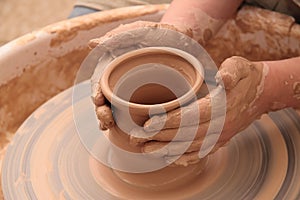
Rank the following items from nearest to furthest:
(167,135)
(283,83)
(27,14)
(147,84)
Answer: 1. (167,135)
2. (147,84)
3. (283,83)
4. (27,14)

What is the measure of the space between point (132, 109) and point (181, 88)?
172 mm

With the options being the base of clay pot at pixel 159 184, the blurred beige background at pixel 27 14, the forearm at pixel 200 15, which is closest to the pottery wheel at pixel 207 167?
the base of clay pot at pixel 159 184

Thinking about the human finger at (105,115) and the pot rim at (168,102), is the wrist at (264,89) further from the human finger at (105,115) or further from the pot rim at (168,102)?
the human finger at (105,115)

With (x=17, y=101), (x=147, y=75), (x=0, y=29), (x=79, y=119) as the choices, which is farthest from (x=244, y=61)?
(x=0, y=29)

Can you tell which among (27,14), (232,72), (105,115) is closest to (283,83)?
(232,72)

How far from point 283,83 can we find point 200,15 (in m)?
0.36

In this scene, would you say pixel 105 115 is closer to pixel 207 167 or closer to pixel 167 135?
pixel 167 135

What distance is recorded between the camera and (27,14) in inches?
134

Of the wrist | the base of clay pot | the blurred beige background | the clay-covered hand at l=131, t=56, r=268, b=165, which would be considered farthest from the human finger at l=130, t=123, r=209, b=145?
the blurred beige background

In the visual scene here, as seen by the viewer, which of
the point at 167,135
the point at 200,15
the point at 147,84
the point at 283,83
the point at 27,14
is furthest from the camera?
the point at 27,14

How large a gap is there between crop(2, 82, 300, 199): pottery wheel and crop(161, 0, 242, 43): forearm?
0.32 metres

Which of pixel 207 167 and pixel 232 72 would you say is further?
pixel 207 167

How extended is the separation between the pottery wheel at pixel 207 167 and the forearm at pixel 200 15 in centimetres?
32

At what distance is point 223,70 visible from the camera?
1125 millimetres
